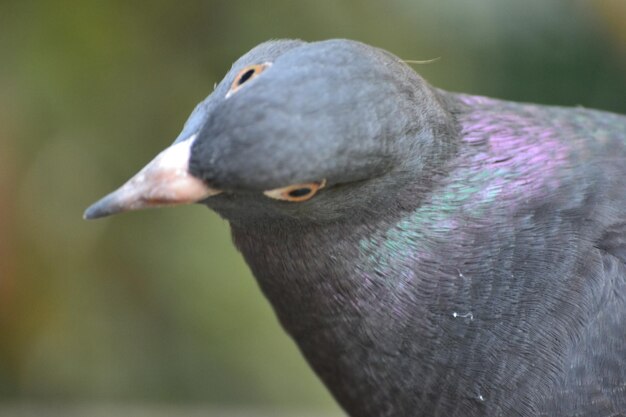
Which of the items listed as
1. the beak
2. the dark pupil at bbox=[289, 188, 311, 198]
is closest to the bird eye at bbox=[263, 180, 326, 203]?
the dark pupil at bbox=[289, 188, 311, 198]

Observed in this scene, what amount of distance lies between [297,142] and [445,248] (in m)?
0.67

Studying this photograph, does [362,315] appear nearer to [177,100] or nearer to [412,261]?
[412,261]

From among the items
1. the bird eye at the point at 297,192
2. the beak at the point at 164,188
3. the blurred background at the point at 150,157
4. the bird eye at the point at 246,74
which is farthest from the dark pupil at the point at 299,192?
the blurred background at the point at 150,157

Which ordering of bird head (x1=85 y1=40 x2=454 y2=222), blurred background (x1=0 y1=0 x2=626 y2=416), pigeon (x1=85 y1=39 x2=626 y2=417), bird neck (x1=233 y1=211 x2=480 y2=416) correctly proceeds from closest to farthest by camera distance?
bird head (x1=85 y1=40 x2=454 y2=222)
pigeon (x1=85 y1=39 x2=626 y2=417)
bird neck (x1=233 y1=211 x2=480 y2=416)
blurred background (x1=0 y1=0 x2=626 y2=416)

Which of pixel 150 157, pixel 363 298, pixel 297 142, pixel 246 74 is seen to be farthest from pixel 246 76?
pixel 150 157

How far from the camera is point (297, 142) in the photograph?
7.45 ft

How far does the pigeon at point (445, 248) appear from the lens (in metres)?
2.50

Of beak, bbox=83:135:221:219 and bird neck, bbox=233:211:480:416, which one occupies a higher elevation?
beak, bbox=83:135:221:219

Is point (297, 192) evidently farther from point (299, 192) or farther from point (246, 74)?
point (246, 74)

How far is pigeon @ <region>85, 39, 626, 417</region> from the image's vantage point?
2500 millimetres

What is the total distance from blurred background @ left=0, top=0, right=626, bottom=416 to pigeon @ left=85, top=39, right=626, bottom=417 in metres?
2.02

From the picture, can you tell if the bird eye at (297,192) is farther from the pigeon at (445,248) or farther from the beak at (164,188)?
the beak at (164,188)

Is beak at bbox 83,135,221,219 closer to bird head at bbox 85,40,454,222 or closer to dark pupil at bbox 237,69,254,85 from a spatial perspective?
bird head at bbox 85,40,454,222

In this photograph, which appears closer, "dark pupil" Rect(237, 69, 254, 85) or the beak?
the beak
